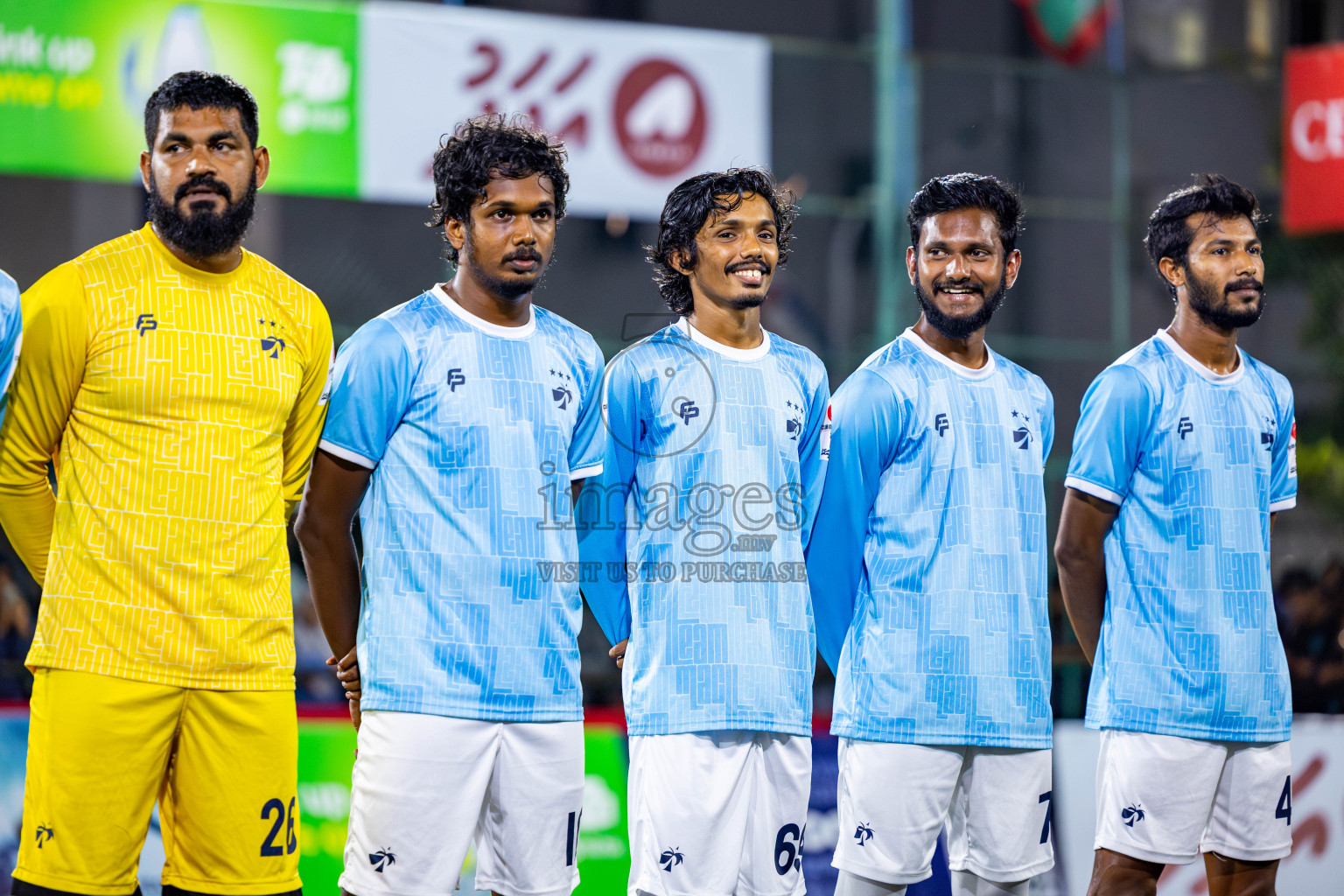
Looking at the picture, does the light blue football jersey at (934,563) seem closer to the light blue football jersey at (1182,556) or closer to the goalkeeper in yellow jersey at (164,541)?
the light blue football jersey at (1182,556)

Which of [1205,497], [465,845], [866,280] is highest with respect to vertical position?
[866,280]

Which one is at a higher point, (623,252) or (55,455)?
(623,252)

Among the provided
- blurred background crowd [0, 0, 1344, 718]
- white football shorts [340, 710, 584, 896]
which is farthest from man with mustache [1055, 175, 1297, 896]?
blurred background crowd [0, 0, 1344, 718]

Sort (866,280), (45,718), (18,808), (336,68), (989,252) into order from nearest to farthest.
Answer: (45,718), (989,252), (18,808), (336,68), (866,280)

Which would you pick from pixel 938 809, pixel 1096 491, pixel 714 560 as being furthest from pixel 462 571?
pixel 1096 491

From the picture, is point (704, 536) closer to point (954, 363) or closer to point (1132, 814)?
point (954, 363)

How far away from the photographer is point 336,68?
8453 millimetres

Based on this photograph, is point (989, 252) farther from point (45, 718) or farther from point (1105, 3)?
point (1105, 3)

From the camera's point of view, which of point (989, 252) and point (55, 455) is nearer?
point (55, 455)

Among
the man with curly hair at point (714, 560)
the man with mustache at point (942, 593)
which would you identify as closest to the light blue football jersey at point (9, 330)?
the man with curly hair at point (714, 560)

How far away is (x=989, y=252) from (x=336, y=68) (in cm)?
532

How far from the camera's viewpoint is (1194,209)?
178 inches

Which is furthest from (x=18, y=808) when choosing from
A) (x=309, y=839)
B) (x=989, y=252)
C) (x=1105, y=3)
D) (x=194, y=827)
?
(x=1105, y=3)

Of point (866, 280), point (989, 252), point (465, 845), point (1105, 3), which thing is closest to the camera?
point (465, 845)
